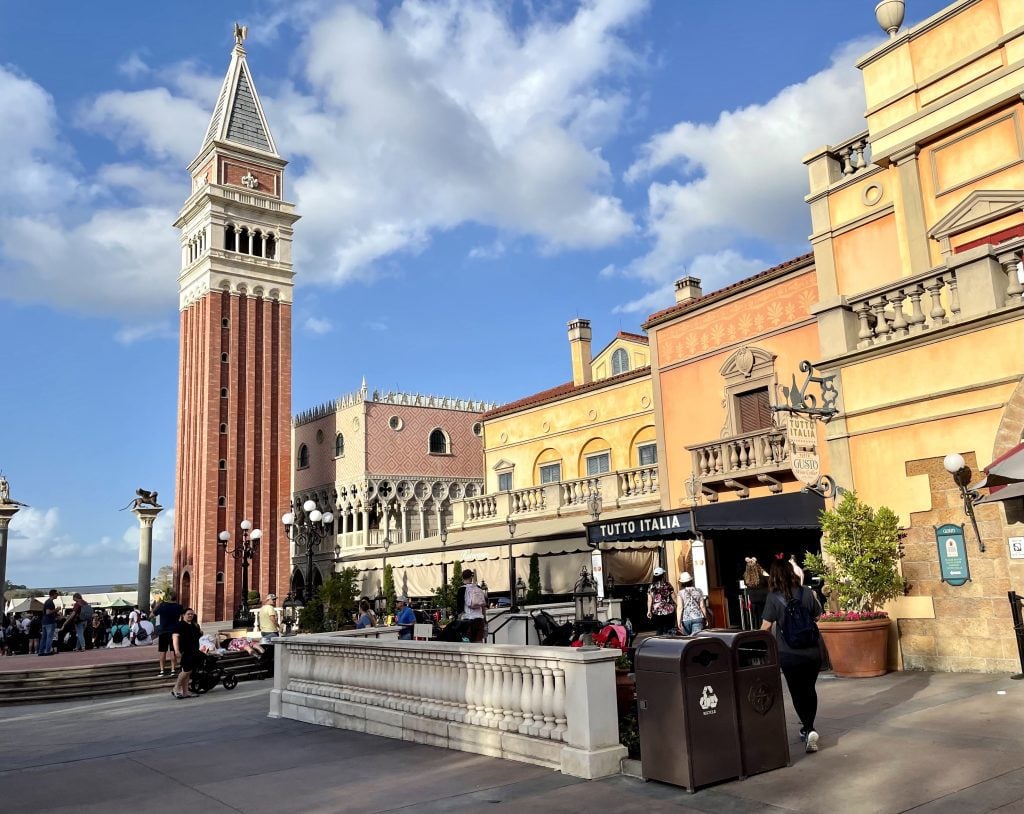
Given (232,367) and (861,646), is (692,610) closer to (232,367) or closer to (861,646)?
(861,646)

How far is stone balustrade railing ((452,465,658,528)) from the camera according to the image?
23.8 meters

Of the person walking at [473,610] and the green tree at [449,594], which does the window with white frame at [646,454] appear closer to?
the green tree at [449,594]

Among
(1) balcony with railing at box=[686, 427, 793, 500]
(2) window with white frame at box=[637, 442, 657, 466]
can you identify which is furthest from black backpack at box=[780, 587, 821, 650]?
(2) window with white frame at box=[637, 442, 657, 466]

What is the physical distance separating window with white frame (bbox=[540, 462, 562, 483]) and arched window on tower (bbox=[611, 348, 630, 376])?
635 centimetres

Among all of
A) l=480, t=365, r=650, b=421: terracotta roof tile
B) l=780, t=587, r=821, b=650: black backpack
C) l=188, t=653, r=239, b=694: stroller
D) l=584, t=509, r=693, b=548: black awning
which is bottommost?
l=188, t=653, r=239, b=694: stroller

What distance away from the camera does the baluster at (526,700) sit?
7.53 m

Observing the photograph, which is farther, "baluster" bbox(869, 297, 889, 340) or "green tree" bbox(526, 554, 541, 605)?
"green tree" bbox(526, 554, 541, 605)

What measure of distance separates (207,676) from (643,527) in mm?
8718

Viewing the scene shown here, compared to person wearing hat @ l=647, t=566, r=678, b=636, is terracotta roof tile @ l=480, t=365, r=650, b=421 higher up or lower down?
higher up

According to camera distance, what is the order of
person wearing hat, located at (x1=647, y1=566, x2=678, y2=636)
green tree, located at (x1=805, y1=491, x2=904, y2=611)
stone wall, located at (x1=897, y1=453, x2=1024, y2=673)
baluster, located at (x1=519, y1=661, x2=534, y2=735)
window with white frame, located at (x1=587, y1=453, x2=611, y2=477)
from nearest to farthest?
baluster, located at (x1=519, y1=661, x2=534, y2=735), stone wall, located at (x1=897, y1=453, x2=1024, y2=673), green tree, located at (x1=805, y1=491, x2=904, y2=611), person wearing hat, located at (x1=647, y1=566, x2=678, y2=636), window with white frame, located at (x1=587, y1=453, x2=611, y2=477)

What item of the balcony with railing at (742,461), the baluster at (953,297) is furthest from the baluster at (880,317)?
the balcony with railing at (742,461)

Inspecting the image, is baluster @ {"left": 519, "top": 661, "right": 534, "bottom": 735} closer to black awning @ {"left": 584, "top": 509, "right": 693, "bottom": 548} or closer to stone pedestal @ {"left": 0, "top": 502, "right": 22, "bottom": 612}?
black awning @ {"left": 584, "top": 509, "right": 693, "bottom": 548}

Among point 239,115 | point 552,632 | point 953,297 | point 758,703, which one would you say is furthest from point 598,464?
point 239,115

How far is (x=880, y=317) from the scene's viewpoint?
38.7 ft
